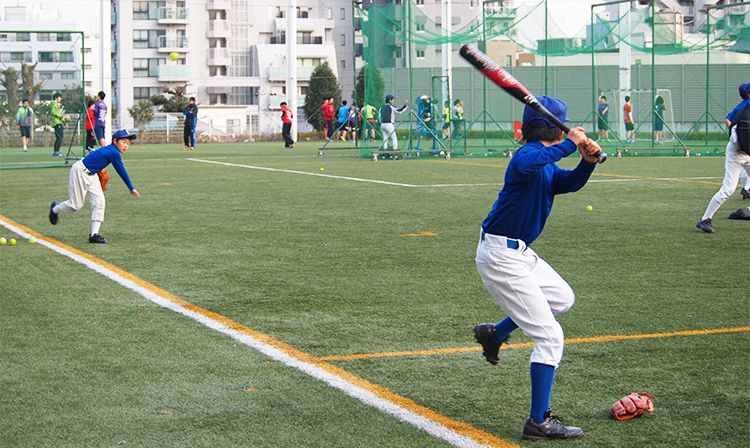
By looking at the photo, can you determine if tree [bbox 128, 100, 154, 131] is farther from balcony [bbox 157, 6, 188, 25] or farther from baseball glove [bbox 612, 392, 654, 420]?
baseball glove [bbox 612, 392, 654, 420]

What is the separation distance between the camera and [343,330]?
8.51 metres

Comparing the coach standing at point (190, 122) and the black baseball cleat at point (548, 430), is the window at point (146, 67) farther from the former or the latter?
the black baseball cleat at point (548, 430)

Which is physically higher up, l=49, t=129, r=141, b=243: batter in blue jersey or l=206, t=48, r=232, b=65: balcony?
l=206, t=48, r=232, b=65: balcony

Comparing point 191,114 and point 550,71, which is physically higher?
point 550,71

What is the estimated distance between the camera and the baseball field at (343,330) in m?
6.05

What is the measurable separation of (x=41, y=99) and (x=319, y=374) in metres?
27.6

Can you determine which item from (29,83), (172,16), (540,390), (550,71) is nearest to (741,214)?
(540,390)

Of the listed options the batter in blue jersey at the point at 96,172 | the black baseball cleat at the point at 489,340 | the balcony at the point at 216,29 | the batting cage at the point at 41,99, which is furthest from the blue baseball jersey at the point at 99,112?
the balcony at the point at 216,29

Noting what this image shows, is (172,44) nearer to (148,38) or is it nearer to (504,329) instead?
(148,38)

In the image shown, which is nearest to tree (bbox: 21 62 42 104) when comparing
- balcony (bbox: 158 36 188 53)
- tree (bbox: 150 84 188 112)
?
tree (bbox: 150 84 188 112)

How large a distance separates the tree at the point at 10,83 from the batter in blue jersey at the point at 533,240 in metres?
27.5

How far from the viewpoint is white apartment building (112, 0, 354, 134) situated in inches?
3504

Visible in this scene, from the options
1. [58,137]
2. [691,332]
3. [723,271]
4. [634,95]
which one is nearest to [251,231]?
[723,271]

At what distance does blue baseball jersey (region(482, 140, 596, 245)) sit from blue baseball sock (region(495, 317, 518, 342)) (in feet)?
1.84
